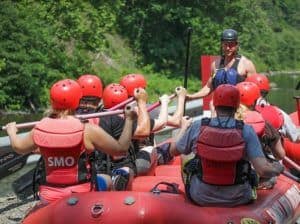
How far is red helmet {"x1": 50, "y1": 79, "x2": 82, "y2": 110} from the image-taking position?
188 inches

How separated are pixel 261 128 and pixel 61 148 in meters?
1.86

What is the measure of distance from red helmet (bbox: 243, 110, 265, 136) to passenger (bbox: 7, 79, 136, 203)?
118 centimetres

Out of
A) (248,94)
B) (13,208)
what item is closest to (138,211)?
(248,94)

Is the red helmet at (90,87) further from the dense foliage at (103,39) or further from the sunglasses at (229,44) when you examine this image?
the dense foliage at (103,39)

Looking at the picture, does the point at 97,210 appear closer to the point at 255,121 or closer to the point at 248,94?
the point at 255,121

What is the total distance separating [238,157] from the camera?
15.5ft

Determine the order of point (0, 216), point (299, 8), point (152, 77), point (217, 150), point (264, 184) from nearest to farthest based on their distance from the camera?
1. point (217, 150)
2. point (264, 184)
3. point (0, 216)
4. point (152, 77)
5. point (299, 8)

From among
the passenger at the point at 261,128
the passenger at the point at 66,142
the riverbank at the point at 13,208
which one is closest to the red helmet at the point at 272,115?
the passenger at the point at 261,128

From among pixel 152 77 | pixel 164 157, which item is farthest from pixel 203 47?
pixel 164 157

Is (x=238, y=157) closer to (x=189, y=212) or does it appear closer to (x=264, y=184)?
(x=189, y=212)

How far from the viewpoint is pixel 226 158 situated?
15.5 feet

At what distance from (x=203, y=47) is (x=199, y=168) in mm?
33879

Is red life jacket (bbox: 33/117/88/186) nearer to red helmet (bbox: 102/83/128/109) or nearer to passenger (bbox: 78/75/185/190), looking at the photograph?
passenger (bbox: 78/75/185/190)

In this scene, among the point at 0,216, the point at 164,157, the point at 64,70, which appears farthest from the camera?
the point at 64,70
